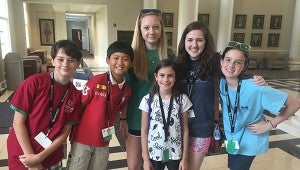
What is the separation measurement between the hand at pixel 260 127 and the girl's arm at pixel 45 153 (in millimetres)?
1338

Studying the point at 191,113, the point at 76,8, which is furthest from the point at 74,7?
the point at 191,113

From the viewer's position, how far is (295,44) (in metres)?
14.5

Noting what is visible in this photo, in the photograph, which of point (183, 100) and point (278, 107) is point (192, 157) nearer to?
point (183, 100)

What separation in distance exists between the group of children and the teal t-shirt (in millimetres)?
74

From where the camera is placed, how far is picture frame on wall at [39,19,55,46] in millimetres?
17484

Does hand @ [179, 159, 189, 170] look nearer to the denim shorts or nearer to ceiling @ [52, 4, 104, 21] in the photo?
the denim shorts

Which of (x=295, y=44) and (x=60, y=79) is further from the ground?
(x=295, y=44)

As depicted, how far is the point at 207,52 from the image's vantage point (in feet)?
6.21

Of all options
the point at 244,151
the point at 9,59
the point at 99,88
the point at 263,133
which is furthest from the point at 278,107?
the point at 9,59

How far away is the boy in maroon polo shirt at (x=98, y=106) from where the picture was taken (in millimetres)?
1863

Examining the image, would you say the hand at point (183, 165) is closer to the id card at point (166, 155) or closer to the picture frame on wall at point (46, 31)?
the id card at point (166, 155)

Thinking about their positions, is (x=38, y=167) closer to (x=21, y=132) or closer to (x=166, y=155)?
(x=21, y=132)

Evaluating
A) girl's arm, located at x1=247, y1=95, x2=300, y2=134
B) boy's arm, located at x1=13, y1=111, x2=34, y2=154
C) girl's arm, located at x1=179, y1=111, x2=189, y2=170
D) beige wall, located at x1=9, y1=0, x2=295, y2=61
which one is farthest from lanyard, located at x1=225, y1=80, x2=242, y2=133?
beige wall, located at x1=9, y1=0, x2=295, y2=61

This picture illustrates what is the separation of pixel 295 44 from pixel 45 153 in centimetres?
1593
